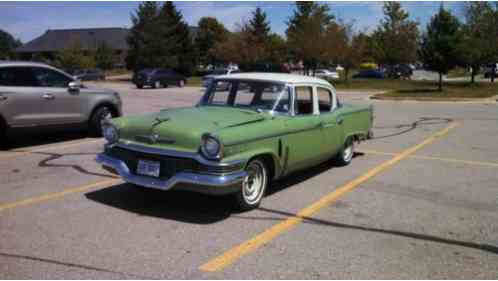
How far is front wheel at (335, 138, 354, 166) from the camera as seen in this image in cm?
825

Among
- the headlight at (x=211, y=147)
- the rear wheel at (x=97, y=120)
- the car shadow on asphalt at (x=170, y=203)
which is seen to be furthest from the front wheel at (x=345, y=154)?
the rear wheel at (x=97, y=120)

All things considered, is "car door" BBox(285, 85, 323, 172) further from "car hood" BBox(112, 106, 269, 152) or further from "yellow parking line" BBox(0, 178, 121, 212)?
"yellow parking line" BBox(0, 178, 121, 212)

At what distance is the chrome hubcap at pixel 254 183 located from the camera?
5.75m

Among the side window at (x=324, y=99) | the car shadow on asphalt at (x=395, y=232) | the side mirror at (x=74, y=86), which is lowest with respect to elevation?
the car shadow on asphalt at (x=395, y=232)

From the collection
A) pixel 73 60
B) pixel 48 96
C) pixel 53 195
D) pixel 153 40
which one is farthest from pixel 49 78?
pixel 73 60

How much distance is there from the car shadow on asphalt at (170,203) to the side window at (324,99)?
4.38 feet

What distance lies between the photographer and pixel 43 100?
9.84 metres

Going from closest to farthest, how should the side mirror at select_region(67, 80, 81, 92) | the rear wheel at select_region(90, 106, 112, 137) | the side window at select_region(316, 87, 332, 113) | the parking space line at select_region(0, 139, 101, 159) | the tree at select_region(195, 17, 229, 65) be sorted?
the side window at select_region(316, 87, 332, 113) < the parking space line at select_region(0, 139, 101, 159) < the side mirror at select_region(67, 80, 81, 92) < the rear wheel at select_region(90, 106, 112, 137) < the tree at select_region(195, 17, 229, 65)

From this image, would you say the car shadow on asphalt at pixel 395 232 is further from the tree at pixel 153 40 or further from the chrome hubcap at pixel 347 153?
the tree at pixel 153 40

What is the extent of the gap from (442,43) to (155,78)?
62.1 ft

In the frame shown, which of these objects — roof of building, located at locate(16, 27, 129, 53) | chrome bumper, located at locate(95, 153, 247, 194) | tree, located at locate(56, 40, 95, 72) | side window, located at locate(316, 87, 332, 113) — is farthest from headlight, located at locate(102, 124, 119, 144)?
roof of building, located at locate(16, 27, 129, 53)

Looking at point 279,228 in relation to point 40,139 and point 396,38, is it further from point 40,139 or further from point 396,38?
point 396,38

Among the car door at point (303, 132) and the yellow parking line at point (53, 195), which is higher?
the car door at point (303, 132)

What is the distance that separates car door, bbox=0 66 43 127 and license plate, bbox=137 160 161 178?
16.1 ft
